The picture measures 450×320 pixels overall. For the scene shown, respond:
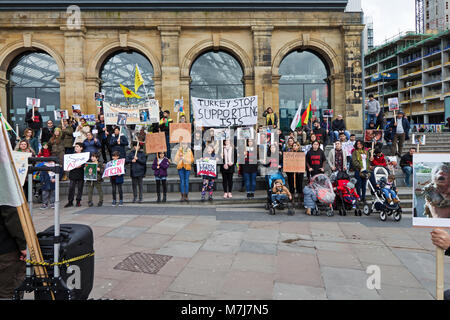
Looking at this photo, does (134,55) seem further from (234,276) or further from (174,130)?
(234,276)

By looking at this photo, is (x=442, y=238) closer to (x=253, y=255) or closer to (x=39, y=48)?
(x=253, y=255)

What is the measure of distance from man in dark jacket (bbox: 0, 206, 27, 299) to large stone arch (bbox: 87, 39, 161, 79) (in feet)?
47.8

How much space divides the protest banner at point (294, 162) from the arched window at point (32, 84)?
14.7 metres

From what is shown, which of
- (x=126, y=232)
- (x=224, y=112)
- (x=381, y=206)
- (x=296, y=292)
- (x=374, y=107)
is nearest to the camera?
(x=296, y=292)

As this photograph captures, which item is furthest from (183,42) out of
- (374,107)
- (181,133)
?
(374,107)

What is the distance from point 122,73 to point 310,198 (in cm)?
1391

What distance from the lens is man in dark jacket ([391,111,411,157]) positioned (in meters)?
12.8

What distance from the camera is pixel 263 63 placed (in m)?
16.5

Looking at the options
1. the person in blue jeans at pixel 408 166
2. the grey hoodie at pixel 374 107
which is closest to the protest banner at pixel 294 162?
the person in blue jeans at pixel 408 166

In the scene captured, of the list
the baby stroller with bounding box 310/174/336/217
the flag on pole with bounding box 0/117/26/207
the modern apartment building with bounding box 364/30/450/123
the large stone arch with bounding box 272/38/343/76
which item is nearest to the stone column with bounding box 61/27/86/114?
the large stone arch with bounding box 272/38/343/76

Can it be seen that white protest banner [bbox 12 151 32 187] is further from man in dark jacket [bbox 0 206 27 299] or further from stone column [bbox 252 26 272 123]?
stone column [bbox 252 26 272 123]
